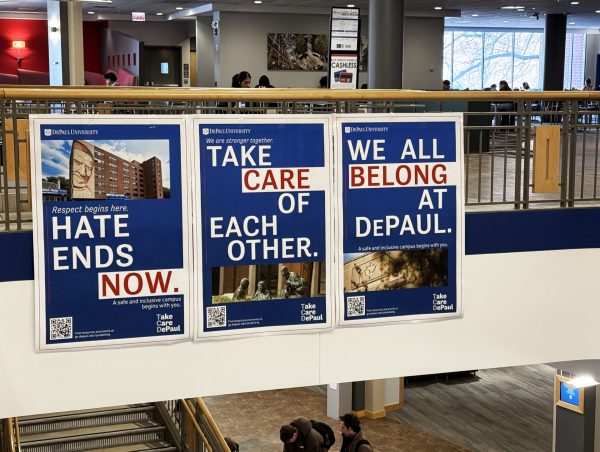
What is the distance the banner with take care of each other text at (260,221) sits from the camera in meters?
5.53

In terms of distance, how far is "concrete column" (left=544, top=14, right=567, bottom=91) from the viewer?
26.3m

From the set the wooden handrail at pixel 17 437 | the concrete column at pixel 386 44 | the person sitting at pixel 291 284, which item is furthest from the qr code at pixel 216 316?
the concrete column at pixel 386 44

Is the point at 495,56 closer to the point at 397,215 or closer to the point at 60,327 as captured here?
the point at 397,215

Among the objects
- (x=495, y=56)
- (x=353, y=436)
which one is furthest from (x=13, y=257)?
(x=495, y=56)

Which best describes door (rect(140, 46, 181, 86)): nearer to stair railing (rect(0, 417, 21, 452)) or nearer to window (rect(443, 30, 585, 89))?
window (rect(443, 30, 585, 89))

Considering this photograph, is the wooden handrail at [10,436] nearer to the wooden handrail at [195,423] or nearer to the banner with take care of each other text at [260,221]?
the wooden handrail at [195,423]

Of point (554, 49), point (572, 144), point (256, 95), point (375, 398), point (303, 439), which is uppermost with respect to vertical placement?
point (554, 49)

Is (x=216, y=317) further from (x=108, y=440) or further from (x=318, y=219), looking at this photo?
(x=108, y=440)

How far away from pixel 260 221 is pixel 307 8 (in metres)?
18.2

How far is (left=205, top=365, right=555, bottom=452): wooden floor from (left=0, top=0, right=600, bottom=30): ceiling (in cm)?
950

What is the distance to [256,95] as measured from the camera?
5.74 m

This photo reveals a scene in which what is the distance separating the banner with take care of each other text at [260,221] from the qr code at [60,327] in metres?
0.79

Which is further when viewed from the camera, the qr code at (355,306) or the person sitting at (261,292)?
the qr code at (355,306)

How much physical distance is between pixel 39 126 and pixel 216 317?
1.59 m
